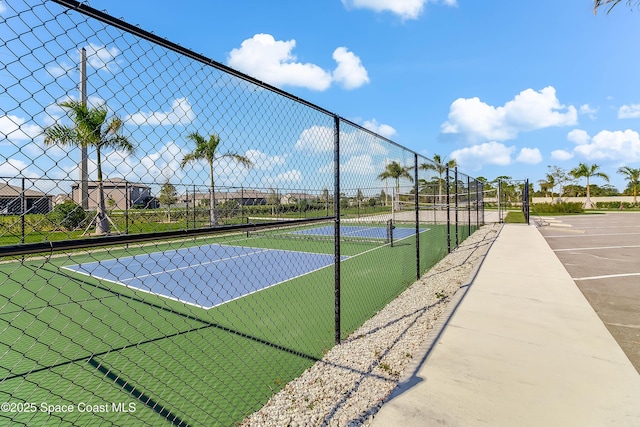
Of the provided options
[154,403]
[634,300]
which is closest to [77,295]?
[154,403]

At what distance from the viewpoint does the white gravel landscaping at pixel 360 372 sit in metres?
2.38

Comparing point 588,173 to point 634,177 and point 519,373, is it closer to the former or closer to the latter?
point 634,177

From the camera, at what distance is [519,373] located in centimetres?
265

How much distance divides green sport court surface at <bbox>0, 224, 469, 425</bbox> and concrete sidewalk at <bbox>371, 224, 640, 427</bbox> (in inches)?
52.5

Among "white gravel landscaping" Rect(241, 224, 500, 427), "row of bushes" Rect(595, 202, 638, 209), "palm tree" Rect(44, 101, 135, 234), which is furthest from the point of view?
"row of bushes" Rect(595, 202, 638, 209)

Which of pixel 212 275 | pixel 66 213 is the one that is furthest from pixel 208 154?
pixel 212 275

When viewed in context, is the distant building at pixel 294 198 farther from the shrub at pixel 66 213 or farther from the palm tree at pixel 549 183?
the palm tree at pixel 549 183

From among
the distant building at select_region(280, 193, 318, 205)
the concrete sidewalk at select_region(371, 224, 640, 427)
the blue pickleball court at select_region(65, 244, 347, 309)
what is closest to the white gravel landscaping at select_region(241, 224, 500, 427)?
the concrete sidewalk at select_region(371, 224, 640, 427)

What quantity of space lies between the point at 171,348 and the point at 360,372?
237 cm

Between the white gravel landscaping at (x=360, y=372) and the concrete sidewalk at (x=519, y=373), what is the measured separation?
0.20 m

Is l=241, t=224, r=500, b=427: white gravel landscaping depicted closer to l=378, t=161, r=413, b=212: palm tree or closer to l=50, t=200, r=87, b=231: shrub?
l=50, t=200, r=87, b=231: shrub

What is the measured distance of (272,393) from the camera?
2834 mm

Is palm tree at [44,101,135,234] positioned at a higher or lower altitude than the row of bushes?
higher

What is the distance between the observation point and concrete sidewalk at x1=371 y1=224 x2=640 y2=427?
2.13 metres
